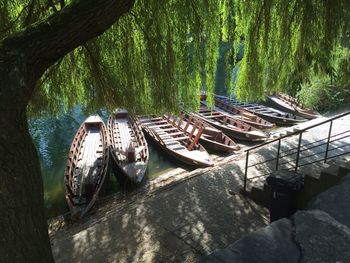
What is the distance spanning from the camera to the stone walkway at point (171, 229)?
499cm

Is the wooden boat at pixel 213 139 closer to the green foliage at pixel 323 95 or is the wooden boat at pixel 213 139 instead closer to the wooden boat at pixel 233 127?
the wooden boat at pixel 233 127

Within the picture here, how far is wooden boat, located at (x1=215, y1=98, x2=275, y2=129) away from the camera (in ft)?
49.8

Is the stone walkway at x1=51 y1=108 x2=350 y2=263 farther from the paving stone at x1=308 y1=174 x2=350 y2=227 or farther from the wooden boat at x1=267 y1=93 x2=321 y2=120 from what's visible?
the wooden boat at x1=267 y1=93 x2=321 y2=120

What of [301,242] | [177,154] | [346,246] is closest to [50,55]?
[301,242]

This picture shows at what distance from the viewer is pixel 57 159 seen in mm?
13781

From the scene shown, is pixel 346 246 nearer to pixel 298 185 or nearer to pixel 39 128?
pixel 298 185

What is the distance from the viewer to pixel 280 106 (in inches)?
771

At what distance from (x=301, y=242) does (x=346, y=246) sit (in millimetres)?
310

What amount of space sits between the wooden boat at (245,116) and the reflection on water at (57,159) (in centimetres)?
505

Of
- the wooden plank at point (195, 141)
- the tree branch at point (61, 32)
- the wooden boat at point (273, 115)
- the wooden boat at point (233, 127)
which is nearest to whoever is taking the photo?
the tree branch at point (61, 32)

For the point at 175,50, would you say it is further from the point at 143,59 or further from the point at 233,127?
the point at 233,127

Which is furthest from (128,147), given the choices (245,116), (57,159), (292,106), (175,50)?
(292,106)

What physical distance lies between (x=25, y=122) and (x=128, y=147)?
850cm

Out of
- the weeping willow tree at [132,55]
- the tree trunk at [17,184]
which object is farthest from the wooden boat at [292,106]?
the tree trunk at [17,184]
